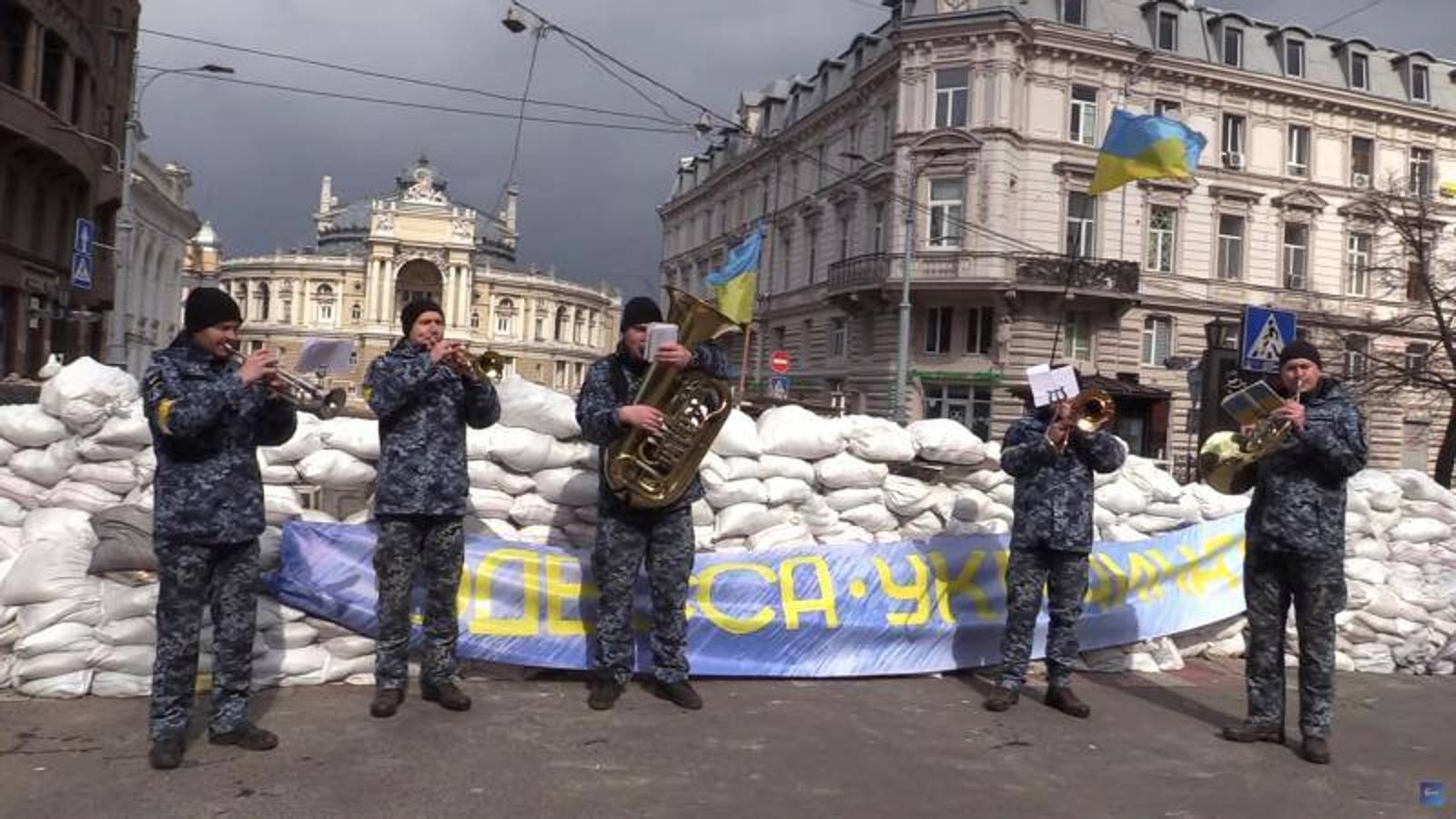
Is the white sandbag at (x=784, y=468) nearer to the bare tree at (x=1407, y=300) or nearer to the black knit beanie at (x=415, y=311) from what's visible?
the black knit beanie at (x=415, y=311)

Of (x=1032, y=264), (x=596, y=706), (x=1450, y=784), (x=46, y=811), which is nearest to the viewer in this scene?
(x=46, y=811)

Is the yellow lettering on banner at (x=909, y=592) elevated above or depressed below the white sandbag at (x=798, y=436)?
below

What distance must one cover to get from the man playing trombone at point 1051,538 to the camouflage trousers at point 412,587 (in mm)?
2732

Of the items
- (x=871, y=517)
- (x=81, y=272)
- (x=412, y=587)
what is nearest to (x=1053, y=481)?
(x=871, y=517)

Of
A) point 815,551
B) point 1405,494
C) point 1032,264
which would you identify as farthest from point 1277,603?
point 1032,264

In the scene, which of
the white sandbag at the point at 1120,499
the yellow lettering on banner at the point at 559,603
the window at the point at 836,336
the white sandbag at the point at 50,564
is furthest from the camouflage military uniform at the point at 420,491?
the window at the point at 836,336

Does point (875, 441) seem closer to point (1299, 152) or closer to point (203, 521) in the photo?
point (203, 521)

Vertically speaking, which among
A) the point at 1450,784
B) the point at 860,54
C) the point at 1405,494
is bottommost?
the point at 1450,784

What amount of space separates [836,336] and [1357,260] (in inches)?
744

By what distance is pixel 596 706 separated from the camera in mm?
4875

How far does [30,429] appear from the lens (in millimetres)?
5137

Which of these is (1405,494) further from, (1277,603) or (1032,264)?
(1032,264)

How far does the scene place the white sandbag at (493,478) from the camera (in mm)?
5691

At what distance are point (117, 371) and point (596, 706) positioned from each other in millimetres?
2901
